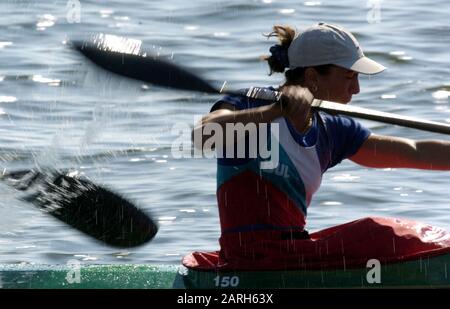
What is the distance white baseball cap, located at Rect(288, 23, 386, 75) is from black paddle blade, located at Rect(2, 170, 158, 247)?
830 millimetres

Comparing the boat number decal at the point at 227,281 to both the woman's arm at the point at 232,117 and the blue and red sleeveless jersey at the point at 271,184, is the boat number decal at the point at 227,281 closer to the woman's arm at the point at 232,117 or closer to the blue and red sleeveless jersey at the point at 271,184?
the blue and red sleeveless jersey at the point at 271,184

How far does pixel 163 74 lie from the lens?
195 inches

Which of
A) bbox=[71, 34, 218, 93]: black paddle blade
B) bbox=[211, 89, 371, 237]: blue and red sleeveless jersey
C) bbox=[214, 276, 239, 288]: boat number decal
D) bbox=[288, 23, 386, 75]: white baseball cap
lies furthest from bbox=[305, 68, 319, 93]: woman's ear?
bbox=[214, 276, 239, 288]: boat number decal

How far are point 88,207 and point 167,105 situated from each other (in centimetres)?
390

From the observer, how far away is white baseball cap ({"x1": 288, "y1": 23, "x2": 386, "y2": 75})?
4891mm

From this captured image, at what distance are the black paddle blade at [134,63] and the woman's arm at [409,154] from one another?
70 centimetres

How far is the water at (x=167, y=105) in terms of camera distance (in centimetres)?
587

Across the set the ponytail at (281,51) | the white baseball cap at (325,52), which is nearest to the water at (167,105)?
the ponytail at (281,51)

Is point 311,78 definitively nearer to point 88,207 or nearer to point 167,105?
point 88,207

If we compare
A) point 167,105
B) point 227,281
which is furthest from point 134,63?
point 167,105
